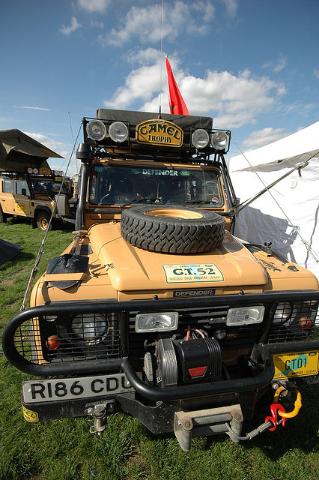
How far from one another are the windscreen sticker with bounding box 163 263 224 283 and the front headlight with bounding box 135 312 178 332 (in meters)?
Result: 0.26

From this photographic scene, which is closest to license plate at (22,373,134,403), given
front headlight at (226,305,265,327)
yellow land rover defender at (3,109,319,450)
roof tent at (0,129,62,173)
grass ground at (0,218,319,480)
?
yellow land rover defender at (3,109,319,450)

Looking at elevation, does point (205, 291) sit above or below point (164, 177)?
below

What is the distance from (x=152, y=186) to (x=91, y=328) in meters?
2.38

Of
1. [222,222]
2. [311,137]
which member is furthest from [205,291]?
[311,137]

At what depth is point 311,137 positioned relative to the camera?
6.89 metres

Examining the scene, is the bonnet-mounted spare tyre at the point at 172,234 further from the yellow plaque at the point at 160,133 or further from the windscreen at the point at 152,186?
the yellow plaque at the point at 160,133

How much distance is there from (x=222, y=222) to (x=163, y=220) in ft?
2.13

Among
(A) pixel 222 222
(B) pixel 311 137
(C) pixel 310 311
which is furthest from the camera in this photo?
(B) pixel 311 137

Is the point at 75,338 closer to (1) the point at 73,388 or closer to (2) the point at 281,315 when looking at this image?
(1) the point at 73,388

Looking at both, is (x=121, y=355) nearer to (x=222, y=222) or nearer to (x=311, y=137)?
(x=222, y=222)

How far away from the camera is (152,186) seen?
13.3ft

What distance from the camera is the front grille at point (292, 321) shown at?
2.53m

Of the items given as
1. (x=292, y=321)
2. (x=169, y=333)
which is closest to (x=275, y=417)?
(x=292, y=321)

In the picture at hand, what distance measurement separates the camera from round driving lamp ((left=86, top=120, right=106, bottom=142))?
3906 mm
